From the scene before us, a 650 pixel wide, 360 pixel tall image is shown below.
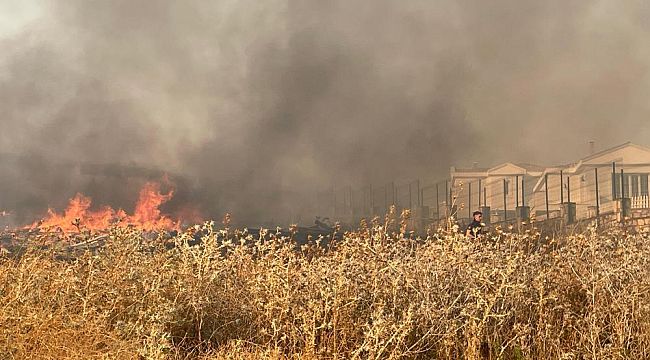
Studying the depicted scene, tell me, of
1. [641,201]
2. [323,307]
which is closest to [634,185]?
[641,201]

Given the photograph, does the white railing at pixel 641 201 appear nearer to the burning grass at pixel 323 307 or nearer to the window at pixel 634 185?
the window at pixel 634 185

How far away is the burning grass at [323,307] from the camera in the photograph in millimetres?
4797

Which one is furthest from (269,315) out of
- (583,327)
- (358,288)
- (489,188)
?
(489,188)

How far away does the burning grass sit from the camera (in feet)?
15.7

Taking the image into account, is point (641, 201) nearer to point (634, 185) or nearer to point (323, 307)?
point (634, 185)

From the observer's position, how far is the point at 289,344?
5.32 m

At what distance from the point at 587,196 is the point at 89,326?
39.4m

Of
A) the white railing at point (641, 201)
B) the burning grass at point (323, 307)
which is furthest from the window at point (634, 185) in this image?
the burning grass at point (323, 307)

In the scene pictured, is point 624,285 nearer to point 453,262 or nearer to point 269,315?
point 453,262

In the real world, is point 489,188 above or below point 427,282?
above

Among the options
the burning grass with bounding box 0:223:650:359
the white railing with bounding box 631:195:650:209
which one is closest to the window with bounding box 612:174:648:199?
the white railing with bounding box 631:195:650:209

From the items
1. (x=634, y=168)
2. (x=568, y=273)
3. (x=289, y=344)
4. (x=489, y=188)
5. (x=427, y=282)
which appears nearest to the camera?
(x=289, y=344)

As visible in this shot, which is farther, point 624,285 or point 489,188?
point 489,188

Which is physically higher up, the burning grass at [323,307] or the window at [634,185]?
the window at [634,185]
